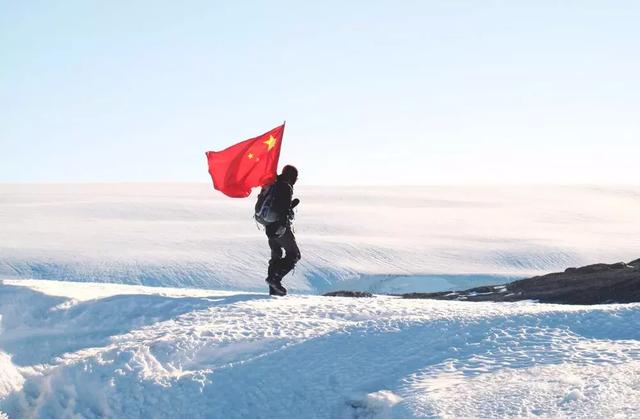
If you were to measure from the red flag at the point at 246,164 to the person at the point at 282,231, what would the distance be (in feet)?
0.99

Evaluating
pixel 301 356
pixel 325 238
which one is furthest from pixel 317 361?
pixel 325 238

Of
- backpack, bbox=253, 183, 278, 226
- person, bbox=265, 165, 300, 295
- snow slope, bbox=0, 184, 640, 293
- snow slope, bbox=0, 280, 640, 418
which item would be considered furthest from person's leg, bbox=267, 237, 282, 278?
snow slope, bbox=0, 184, 640, 293

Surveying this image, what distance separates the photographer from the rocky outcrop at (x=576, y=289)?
14.4 metres

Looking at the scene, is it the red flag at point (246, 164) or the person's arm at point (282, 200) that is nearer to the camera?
the person's arm at point (282, 200)

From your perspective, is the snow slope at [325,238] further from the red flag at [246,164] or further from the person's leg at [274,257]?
the person's leg at [274,257]

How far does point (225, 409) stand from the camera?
8008 millimetres

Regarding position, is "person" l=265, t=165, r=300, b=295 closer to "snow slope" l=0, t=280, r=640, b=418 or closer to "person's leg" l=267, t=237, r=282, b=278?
"person's leg" l=267, t=237, r=282, b=278

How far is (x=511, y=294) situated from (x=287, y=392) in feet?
31.2

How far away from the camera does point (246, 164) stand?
38.6 ft

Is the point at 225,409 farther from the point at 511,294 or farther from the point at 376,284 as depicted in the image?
the point at 376,284

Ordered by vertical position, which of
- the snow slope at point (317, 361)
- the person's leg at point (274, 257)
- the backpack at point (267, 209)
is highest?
the backpack at point (267, 209)

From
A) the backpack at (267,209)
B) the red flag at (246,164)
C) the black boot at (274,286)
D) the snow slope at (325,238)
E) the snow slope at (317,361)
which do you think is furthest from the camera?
the snow slope at (325,238)

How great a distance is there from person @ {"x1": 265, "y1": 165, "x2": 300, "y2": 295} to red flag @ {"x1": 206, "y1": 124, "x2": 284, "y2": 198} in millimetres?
302

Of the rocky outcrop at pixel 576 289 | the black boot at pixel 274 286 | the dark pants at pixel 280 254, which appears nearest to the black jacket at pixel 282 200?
the dark pants at pixel 280 254
